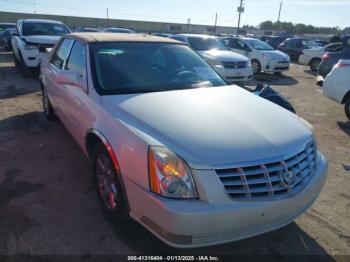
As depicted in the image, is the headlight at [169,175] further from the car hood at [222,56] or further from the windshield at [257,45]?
the windshield at [257,45]

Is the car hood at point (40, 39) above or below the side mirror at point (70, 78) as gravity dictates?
below

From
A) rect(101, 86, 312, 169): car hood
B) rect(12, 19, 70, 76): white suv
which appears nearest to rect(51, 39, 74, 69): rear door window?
rect(101, 86, 312, 169): car hood

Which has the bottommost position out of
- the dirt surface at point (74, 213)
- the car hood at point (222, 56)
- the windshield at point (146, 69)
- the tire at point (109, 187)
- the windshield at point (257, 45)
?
the dirt surface at point (74, 213)

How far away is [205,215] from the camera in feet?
7.11

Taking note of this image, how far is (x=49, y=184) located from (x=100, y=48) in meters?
1.67

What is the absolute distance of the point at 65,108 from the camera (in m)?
4.30

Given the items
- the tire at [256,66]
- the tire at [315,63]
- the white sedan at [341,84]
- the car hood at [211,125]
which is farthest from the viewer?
the tire at [315,63]

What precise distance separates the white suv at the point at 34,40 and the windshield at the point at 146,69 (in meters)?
6.53

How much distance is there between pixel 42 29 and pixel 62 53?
7.12 meters

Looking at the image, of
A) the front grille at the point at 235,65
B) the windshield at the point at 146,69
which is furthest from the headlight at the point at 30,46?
the windshield at the point at 146,69

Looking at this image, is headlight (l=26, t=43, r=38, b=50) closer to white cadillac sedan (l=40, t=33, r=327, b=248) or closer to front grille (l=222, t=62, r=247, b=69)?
front grille (l=222, t=62, r=247, b=69)

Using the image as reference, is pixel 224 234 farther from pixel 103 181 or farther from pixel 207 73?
pixel 207 73

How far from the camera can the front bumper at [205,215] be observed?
7.13 ft

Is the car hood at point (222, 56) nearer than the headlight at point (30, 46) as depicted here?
No
